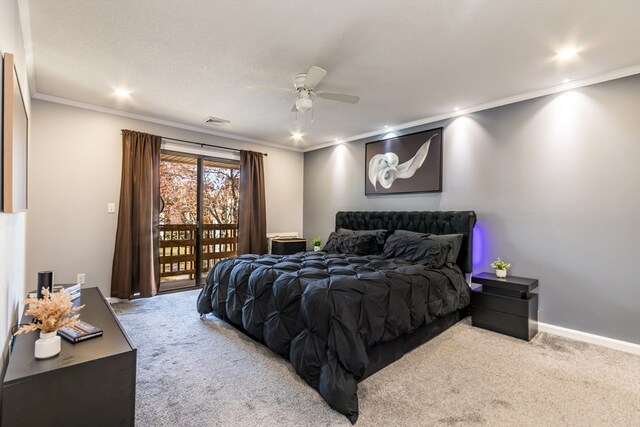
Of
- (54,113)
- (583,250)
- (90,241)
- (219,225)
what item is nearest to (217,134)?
(219,225)

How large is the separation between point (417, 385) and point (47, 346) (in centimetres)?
223

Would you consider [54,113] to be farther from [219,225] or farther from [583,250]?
[583,250]

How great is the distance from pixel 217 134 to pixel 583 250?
5.26 m

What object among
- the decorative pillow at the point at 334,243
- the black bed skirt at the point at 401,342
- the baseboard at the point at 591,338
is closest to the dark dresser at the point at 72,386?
the black bed skirt at the point at 401,342

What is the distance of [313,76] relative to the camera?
8.55 feet

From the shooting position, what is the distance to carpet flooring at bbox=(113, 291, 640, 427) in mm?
1847

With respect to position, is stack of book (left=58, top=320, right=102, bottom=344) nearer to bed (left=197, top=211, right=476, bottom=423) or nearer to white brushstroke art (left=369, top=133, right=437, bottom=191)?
bed (left=197, top=211, right=476, bottom=423)

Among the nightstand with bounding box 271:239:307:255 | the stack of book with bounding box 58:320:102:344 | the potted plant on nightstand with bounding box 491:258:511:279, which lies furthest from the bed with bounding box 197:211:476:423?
the nightstand with bounding box 271:239:307:255

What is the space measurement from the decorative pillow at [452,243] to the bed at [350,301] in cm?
1

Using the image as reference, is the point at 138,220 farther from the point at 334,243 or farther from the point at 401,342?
the point at 401,342

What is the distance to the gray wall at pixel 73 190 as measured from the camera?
3629mm

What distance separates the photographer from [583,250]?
3.06m

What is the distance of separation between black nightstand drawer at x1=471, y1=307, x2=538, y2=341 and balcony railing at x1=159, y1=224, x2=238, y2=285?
→ 13.6ft

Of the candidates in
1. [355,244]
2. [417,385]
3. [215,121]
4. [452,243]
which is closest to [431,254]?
[452,243]
